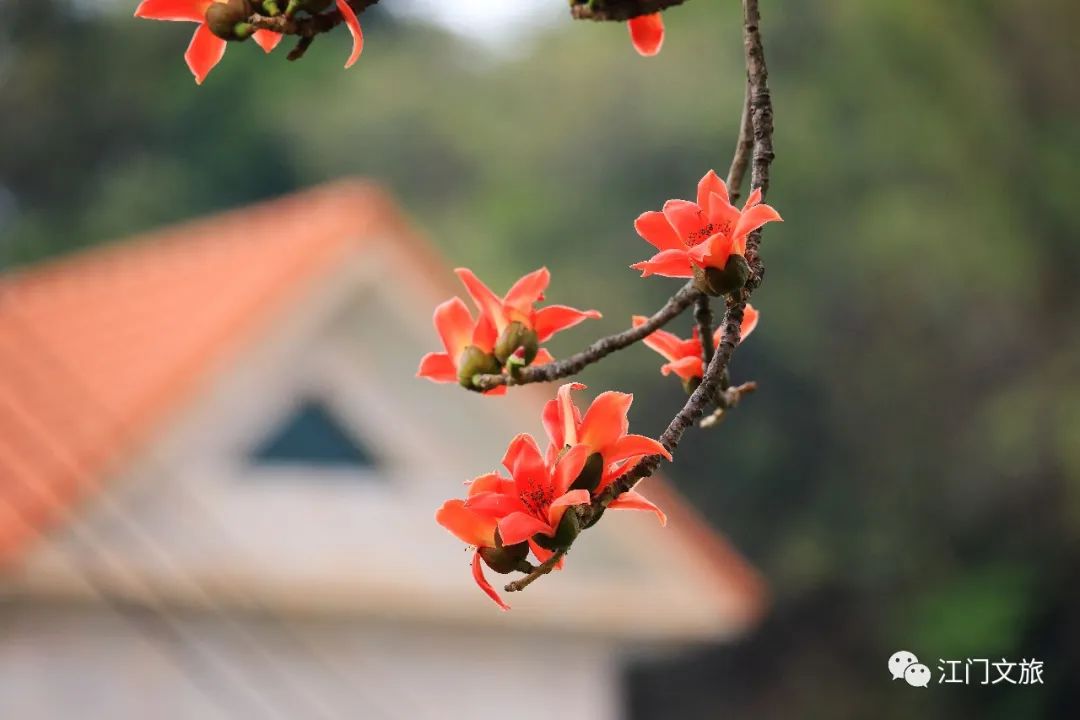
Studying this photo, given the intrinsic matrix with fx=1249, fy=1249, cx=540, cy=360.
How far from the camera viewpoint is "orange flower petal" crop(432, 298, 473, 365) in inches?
20.3

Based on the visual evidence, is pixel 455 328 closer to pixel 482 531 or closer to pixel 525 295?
pixel 525 295

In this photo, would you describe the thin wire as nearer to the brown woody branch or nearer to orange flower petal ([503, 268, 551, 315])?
orange flower petal ([503, 268, 551, 315])

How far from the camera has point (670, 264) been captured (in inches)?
16.3

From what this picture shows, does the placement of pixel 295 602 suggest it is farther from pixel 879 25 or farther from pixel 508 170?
pixel 508 170

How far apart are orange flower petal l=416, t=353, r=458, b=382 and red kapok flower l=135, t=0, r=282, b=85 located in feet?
0.47

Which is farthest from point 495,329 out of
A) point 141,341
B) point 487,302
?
point 141,341

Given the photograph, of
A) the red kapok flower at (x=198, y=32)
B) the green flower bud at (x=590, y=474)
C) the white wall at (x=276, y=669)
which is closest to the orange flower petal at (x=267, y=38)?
the red kapok flower at (x=198, y=32)

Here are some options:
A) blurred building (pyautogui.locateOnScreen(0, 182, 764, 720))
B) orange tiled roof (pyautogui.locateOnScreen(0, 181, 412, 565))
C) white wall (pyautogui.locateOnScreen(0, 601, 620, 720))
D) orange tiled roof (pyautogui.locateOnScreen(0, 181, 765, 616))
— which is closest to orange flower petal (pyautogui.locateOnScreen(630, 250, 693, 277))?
orange tiled roof (pyautogui.locateOnScreen(0, 181, 765, 616))

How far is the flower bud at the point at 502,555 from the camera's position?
406mm

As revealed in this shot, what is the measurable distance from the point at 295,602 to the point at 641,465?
4.37m

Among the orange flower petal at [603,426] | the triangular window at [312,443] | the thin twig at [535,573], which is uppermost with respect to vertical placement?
the triangular window at [312,443]

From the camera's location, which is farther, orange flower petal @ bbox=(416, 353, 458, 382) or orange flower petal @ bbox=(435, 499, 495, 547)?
orange flower petal @ bbox=(416, 353, 458, 382)

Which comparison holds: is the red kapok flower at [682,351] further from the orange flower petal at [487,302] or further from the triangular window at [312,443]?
the triangular window at [312,443]

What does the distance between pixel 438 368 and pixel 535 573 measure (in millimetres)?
167
